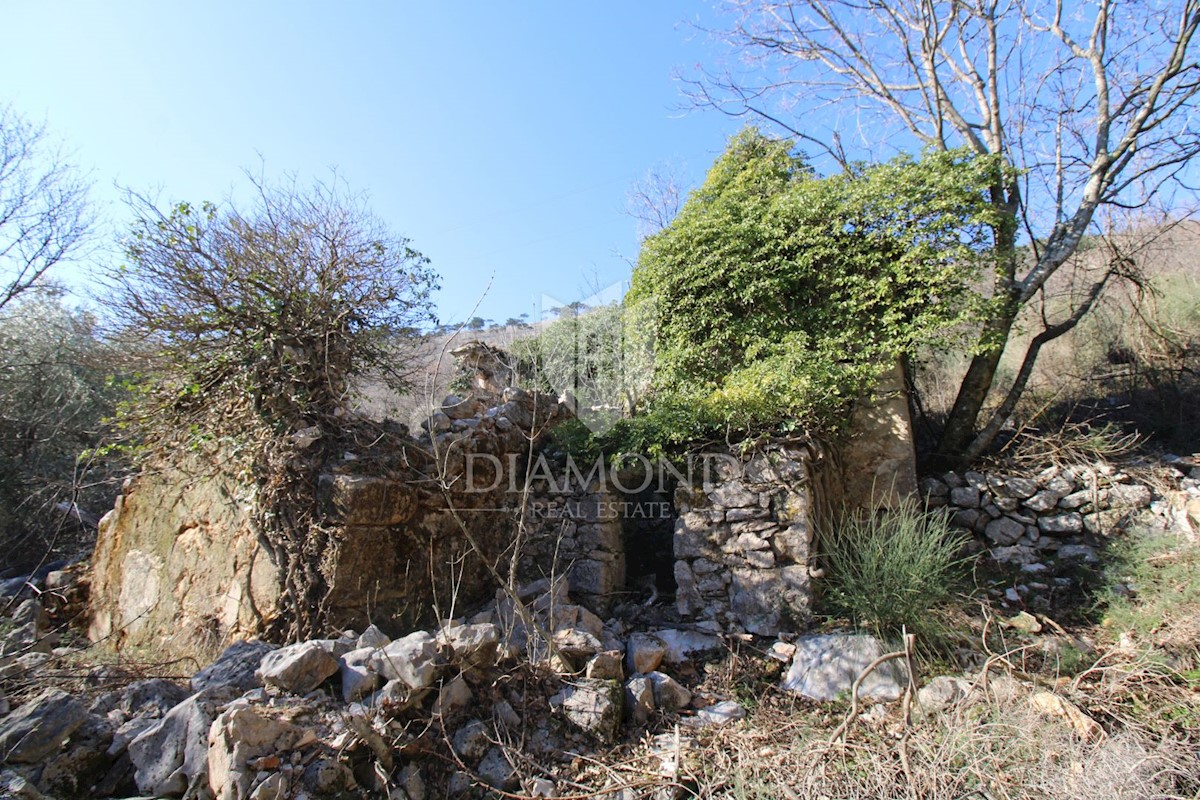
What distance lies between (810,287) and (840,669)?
3470 mm

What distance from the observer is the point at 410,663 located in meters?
3.00

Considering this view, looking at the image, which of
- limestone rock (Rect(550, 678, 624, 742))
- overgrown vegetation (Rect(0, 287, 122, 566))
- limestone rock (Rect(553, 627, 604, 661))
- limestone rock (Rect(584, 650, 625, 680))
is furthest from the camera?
overgrown vegetation (Rect(0, 287, 122, 566))

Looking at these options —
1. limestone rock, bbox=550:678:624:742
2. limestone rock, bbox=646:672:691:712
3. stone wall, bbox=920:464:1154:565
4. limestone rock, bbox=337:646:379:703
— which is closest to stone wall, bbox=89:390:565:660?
limestone rock, bbox=337:646:379:703

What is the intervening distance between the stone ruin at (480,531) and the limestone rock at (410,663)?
547mm

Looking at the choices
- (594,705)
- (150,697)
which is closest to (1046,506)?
(594,705)

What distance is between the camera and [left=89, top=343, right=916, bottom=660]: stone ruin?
4.01m

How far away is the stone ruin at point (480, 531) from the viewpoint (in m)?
4.01

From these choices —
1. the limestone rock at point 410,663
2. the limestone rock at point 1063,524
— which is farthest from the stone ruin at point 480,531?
the limestone rock at point 1063,524

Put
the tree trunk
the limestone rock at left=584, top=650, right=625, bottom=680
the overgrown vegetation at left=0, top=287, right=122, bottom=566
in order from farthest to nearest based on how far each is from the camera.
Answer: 1. the overgrown vegetation at left=0, top=287, right=122, bottom=566
2. the tree trunk
3. the limestone rock at left=584, top=650, right=625, bottom=680

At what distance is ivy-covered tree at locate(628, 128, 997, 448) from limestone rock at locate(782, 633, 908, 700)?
5.53ft

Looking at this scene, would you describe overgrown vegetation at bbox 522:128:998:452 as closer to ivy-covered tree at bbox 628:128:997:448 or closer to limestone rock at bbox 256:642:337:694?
ivy-covered tree at bbox 628:128:997:448

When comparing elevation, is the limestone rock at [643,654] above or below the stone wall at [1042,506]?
below

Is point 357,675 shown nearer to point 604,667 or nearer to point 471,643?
point 471,643

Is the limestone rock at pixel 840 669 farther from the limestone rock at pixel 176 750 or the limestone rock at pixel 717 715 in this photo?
the limestone rock at pixel 176 750
